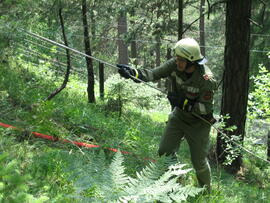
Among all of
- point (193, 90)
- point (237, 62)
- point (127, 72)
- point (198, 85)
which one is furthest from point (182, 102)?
point (237, 62)

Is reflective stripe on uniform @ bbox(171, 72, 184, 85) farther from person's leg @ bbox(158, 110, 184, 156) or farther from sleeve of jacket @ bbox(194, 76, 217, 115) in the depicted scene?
person's leg @ bbox(158, 110, 184, 156)

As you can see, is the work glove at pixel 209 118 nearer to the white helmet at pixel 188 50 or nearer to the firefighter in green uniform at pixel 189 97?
the firefighter in green uniform at pixel 189 97

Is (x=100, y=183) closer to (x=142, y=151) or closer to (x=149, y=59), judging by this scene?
(x=142, y=151)

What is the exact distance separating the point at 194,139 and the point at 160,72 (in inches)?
43.1

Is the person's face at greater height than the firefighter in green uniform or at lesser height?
greater

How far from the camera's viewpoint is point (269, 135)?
8.27 m

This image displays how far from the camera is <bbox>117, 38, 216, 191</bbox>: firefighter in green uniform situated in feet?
14.0

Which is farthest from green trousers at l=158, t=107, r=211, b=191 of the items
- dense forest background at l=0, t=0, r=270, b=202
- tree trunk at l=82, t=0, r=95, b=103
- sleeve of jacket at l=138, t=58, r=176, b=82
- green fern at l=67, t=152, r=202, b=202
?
tree trunk at l=82, t=0, r=95, b=103

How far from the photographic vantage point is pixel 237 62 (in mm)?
6656

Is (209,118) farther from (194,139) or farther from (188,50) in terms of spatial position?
(188,50)

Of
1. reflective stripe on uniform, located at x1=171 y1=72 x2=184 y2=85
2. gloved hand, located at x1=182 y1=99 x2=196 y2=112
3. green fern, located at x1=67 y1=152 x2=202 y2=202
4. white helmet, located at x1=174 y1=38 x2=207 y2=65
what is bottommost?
gloved hand, located at x1=182 y1=99 x2=196 y2=112

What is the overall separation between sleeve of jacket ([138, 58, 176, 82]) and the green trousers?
61cm

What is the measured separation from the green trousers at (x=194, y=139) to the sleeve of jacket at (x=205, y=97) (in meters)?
0.27

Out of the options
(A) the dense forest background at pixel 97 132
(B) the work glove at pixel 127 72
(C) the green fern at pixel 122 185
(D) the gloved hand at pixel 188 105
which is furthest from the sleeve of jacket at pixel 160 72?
(C) the green fern at pixel 122 185
